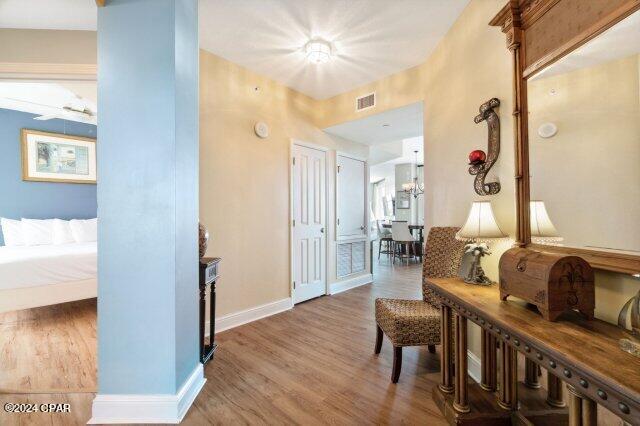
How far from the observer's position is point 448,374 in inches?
66.8

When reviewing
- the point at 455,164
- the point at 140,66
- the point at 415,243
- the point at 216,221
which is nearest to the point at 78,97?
the point at 216,221

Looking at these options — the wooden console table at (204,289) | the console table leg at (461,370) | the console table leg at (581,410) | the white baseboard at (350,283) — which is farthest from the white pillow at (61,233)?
the console table leg at (581,410)

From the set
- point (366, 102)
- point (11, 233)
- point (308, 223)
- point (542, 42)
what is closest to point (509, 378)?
point (542, 42)

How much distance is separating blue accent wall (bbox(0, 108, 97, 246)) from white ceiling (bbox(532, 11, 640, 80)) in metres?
6.17

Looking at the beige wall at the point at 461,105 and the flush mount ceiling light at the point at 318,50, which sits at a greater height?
the flush mount ceiling light at the point at 318,50

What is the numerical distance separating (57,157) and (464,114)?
19.2 ft

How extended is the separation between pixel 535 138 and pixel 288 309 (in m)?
3.00

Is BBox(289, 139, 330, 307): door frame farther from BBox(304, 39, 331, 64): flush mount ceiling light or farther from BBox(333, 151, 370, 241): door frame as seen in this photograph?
BBox(304, 39, 331, 64): flush mount ceiling light

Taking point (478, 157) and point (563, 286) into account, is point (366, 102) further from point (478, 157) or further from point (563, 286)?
Result: point (563, 286)

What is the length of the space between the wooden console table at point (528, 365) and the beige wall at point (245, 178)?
2.03 meters

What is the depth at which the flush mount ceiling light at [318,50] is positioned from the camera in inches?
102

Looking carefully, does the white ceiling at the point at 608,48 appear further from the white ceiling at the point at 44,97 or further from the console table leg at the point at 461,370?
the white ceiling at the point at 44,97

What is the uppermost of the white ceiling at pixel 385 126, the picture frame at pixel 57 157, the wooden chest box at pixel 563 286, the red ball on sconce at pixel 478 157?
the white ceiling at pixel 385 126

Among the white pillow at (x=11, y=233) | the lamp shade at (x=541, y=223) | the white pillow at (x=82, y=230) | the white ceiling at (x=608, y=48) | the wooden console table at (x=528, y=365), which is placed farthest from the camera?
the white pillow at (x=82, y=230)
